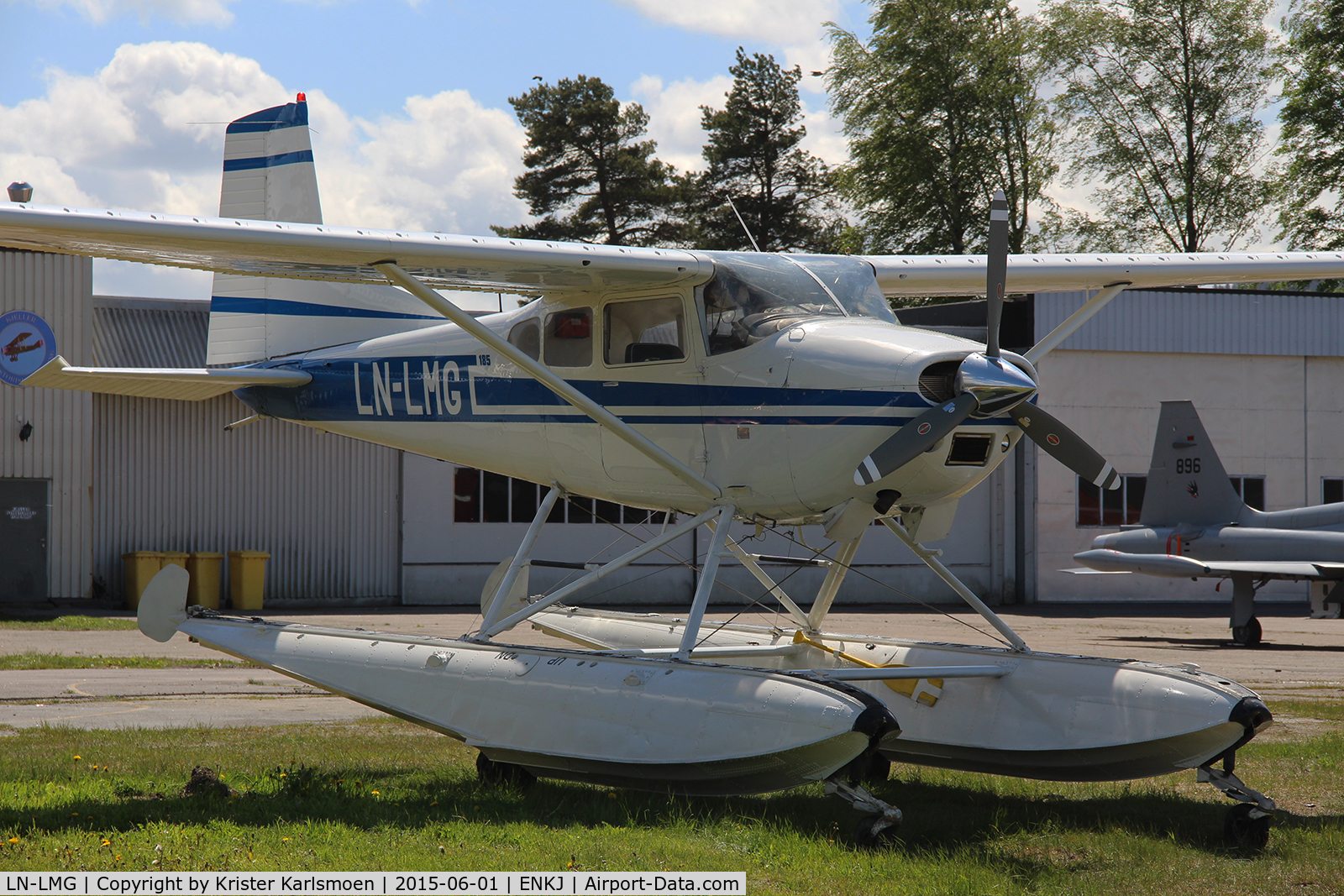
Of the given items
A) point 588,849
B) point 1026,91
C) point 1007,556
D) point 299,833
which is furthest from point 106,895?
point 1026,91

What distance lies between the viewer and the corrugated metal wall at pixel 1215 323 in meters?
25.9

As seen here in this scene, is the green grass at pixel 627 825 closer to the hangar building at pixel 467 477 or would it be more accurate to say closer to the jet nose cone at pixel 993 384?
the jet nose cone at pixel 993 384

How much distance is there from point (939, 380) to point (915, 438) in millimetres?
441

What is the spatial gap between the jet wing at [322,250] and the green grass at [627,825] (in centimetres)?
313

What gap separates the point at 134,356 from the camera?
2078 cm

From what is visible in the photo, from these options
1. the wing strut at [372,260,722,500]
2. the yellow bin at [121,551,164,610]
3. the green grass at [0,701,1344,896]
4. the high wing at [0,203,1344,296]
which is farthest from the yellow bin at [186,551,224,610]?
the wing strut at [372,260,722,500]

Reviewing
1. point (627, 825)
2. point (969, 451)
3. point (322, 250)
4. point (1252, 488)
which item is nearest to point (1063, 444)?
point (969, 451)

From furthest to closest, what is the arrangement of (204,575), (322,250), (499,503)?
(499,503)
(204,575)
(322,250)

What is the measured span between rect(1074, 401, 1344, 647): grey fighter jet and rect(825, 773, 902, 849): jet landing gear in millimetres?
15259

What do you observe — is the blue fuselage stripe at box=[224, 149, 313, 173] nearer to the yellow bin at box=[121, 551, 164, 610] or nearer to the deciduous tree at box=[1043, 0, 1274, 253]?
the yellow bin at box=[121, 551, 164, 610]

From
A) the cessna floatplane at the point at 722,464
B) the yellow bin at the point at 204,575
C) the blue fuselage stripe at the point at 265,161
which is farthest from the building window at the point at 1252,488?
the blue fuselage stripe at the point at 265,161

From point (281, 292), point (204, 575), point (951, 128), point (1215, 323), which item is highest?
point (951, 128)

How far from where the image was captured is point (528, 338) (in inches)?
327

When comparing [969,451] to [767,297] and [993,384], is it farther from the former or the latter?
[767,297]
